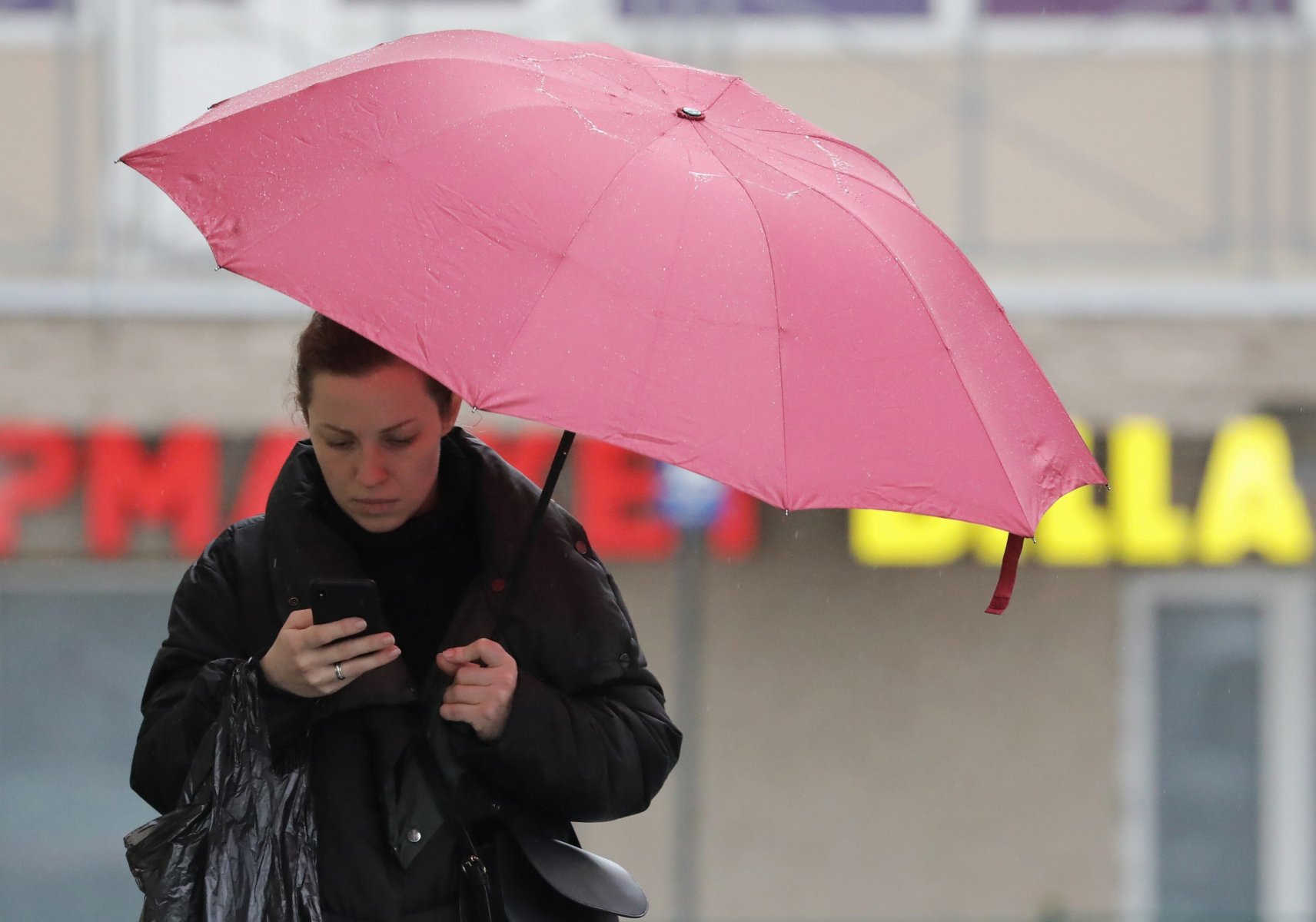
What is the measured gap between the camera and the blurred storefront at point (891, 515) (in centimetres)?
746

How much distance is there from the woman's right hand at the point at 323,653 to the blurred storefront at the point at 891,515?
5.50 m

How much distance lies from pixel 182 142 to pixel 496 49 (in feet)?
1.41

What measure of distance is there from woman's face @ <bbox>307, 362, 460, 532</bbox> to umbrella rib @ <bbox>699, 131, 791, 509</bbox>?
1.34 feet

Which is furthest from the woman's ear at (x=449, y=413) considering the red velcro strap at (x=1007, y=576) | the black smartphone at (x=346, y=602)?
the red velcro strap at (x=1007, y=576)

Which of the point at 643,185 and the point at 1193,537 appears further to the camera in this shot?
the point at 1193,537

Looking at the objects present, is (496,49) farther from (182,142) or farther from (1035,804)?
(1035,804)

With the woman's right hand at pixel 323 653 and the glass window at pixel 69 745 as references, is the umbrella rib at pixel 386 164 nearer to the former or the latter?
the woman's right hand at pixel 323 653

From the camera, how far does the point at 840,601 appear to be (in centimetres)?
777

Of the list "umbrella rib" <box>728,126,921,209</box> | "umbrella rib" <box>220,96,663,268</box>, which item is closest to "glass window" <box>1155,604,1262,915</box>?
"umbrella rib" <box>728,126,921,209</box>

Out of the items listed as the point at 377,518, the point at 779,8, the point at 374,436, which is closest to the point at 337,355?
the point at 374,436

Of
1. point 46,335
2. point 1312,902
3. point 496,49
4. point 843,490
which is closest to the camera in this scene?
point 843,490

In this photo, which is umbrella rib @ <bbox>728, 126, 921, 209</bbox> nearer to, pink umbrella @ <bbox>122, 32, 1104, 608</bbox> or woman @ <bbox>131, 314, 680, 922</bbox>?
pink umbrella @ <bbox>122, 32, 1104, 608</bbox>

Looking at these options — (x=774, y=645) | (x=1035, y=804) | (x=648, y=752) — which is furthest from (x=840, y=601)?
(x=648, y=752)

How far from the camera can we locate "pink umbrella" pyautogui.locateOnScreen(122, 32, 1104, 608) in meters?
1.85
